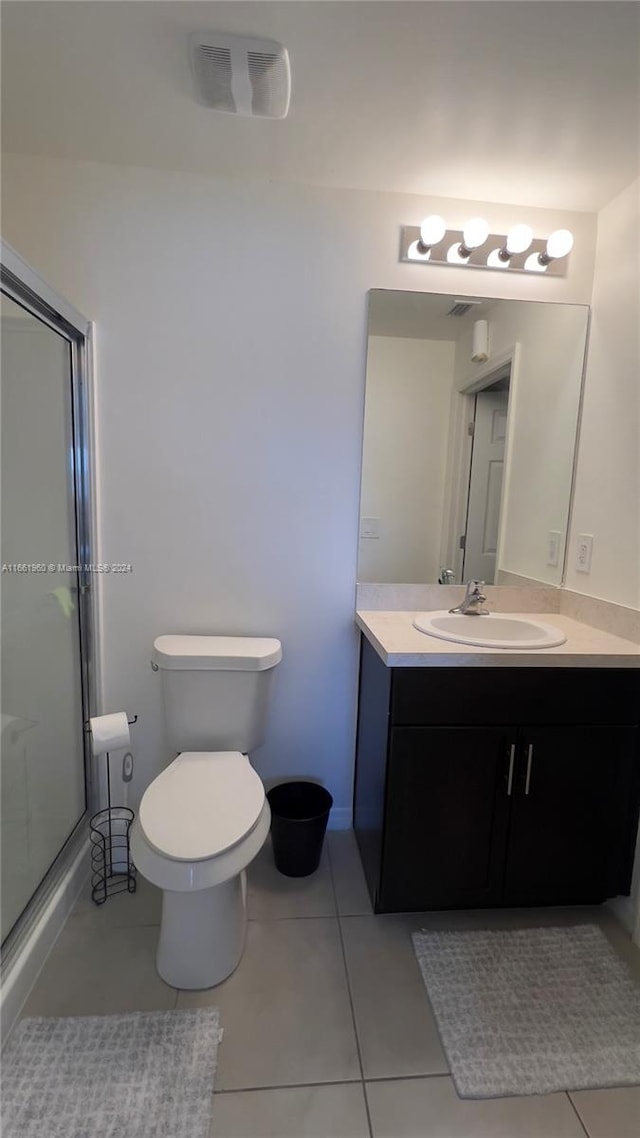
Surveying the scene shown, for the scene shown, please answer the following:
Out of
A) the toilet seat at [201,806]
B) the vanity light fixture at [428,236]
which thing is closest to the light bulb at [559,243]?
the vanity light fixture at [428,236]

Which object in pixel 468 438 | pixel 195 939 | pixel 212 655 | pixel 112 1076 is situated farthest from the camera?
pixel 468 438

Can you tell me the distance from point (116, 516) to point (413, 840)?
4.62 feet

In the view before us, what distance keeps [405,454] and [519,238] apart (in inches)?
30.9

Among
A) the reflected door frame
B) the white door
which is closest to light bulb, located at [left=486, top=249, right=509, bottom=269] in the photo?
the reflected door frame

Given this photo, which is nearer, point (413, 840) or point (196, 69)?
point (196, 69)

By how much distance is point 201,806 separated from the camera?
4.41ft

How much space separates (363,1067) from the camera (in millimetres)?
1147

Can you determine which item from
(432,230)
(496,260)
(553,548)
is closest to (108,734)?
(553,548)

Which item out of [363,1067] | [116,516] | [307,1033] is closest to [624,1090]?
[363,1067]

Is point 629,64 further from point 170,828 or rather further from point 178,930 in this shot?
point 178,930

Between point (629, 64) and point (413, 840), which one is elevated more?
point (629, 64)

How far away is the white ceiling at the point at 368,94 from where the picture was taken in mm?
1088

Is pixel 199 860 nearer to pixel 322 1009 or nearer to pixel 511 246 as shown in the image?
pixel 322 1009

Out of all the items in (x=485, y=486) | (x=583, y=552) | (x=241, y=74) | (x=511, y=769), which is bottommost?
(x=511, y=769)
